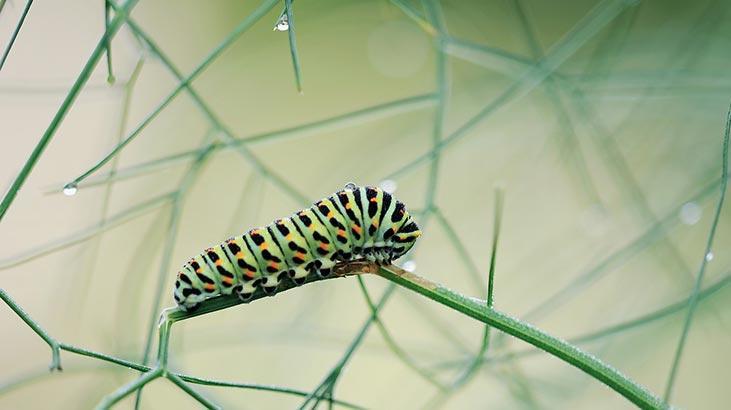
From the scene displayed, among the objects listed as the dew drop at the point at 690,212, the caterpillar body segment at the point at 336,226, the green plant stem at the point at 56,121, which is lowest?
the green plant stem at the point at 56,121

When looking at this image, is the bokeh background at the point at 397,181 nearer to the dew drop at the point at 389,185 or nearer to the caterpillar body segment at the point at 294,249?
the dew drop at the point at 389,185

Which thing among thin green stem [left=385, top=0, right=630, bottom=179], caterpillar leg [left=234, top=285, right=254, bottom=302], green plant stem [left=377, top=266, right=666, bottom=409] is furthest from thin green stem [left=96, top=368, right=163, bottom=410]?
thin green stem [left=385, top=0, right=630, bottom=179]

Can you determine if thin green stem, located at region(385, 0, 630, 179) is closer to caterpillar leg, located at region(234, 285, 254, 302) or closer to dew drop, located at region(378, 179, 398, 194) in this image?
dew drop, located at region(378, 179, 398, 194)

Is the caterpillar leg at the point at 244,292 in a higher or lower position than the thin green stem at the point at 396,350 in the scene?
lower

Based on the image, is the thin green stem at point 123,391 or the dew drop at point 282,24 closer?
the thin green stem at point 123,391

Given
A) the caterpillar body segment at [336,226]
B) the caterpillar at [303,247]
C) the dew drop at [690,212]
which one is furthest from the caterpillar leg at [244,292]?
the dew drop at [690,212]

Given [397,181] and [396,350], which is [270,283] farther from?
[397,181]

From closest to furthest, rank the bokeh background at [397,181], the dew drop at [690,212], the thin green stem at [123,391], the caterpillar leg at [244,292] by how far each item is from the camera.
Answer: the thin green stem at [123,391], the caterpillar leg at [244,292], the dew drop at [690,212], the bokeh background at [397,181]
